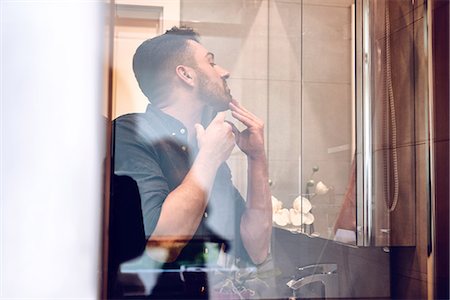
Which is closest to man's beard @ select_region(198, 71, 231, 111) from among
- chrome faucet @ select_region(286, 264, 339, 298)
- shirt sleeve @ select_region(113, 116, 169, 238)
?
shirt sleeve @ select_region(113, 116, 169, 238)

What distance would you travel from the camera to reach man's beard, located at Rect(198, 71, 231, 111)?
2.93ft

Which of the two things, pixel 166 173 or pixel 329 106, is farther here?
pixel 329 106

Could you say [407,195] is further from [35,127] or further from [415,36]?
[35,127]

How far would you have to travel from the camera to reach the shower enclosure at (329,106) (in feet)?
2.93

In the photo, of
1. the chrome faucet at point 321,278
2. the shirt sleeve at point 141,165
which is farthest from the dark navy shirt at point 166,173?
the chrome faucet at point 321,278

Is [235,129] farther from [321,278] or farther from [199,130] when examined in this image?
[321,278]

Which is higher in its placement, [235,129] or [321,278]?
[235,129]

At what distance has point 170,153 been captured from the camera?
2.83 ft

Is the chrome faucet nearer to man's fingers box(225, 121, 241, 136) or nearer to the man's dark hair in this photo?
man's fingers box(225, 121, 241, 136)

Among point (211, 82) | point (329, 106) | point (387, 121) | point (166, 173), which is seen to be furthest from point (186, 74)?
point (387, 121)

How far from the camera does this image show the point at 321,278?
93 cm

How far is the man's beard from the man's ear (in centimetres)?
1

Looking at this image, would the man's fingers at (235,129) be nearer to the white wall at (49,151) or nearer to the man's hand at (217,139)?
the man's hand at (217,139)

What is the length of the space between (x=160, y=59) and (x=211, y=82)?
92 millimetres
